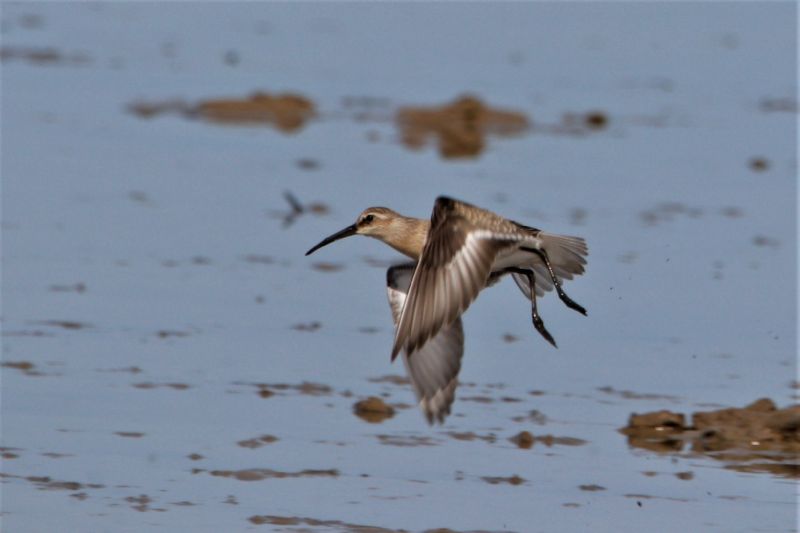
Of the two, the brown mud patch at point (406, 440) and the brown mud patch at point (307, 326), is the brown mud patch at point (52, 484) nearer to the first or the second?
the brown mud patch at point (406, 440)

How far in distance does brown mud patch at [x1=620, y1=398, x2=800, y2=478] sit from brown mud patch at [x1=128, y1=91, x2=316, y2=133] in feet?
30.2

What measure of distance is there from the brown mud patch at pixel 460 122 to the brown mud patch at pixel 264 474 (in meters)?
9.48

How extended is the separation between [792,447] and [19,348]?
14.8 ft

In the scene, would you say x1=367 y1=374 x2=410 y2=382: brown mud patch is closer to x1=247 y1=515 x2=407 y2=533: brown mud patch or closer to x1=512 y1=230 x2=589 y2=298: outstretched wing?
x1=512 y1=230 x2=589 y2=298: outstretched wing

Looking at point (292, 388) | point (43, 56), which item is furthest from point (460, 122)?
point (292, 388)

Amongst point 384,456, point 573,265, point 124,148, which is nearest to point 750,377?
point 573,265

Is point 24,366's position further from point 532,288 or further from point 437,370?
point 532,288

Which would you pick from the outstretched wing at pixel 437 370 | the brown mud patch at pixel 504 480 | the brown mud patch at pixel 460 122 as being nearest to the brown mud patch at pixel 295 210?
the brown mud patch at pixel 460 122

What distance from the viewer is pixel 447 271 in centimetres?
789

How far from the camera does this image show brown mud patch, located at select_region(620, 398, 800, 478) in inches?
376

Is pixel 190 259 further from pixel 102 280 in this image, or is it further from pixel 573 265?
pixel 573 265

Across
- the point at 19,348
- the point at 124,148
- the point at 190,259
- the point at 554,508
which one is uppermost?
the point at 124,148

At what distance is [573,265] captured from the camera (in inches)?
365

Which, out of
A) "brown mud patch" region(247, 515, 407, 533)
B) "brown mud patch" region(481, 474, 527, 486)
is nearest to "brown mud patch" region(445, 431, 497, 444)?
"brown mud patch" region(481, 474, 527, 486)
